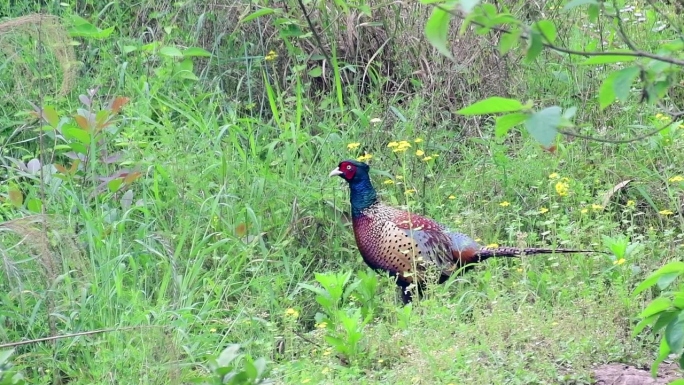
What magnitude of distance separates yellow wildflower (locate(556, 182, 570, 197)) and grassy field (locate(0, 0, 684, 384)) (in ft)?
0.18

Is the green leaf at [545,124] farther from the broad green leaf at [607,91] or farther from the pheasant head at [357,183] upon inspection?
the pheasant head at [357,183]

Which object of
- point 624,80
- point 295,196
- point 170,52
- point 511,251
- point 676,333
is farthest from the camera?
point 170,52

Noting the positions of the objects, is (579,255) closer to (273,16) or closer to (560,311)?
(560,311)

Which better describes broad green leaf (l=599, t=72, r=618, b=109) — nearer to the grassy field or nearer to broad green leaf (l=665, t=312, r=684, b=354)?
broad green leaf (l=665, t=312, r=684, b=354)

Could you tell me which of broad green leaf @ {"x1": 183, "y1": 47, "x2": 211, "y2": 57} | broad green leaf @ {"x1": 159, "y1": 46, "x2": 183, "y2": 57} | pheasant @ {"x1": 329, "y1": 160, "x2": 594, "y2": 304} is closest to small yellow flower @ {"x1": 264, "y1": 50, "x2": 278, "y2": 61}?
broad green leaf @ {"x1": 183, "y1": 47, "x2": 211, "y2": 57}

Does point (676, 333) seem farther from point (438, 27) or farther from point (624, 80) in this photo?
point (438, 27)

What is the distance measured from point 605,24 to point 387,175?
5.57 ft

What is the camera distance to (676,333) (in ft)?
6.45

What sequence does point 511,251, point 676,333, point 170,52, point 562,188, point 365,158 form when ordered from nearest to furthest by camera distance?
point 676,333
point 511,251
point 562,188
point 365,158
point 170,52

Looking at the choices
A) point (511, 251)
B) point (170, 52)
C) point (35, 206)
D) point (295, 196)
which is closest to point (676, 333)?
point (511, 251)

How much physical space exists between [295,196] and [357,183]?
350mm

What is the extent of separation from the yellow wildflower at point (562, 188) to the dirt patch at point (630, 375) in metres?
1.50

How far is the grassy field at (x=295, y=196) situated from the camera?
4.11m

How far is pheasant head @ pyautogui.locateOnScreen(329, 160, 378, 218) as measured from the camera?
5281 millimetres
